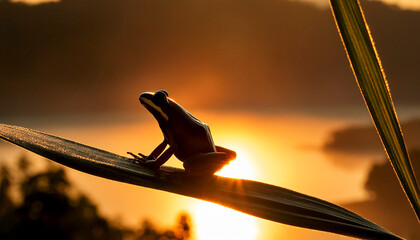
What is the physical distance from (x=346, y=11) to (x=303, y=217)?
272 mm

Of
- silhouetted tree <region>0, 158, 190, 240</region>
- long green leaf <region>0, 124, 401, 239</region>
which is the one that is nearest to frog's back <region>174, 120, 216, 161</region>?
long green leaf <region>0, 124, 401, 239</region>

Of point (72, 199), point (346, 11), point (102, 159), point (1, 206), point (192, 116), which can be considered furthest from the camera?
point (72, 199)

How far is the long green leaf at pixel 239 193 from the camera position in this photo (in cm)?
56

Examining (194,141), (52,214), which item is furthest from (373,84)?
(52,214)

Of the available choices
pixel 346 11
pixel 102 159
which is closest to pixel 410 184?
pixel 346 11

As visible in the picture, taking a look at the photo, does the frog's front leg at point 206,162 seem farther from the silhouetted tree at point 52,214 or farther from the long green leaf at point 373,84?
the silhouetted tree at point 52,214

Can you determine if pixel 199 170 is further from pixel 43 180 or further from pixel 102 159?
pixel 43 180

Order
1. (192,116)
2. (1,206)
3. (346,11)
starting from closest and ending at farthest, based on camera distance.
Result: (346,11), (192,116), (1,206)

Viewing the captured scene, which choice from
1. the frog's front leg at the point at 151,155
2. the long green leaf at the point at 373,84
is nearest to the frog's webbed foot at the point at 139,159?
the frog's front leg at the point at 151,155

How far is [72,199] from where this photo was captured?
Result: 21.6m

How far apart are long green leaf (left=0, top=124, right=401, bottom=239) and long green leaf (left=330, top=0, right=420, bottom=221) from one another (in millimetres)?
93

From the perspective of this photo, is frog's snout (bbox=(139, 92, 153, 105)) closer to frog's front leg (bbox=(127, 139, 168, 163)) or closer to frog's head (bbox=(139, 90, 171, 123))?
frog's head (bbox=(139, 90, 171, 123))

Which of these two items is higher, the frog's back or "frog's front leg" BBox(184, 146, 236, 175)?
the frog's back

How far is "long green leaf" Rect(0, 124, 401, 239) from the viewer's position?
0.56 metres
